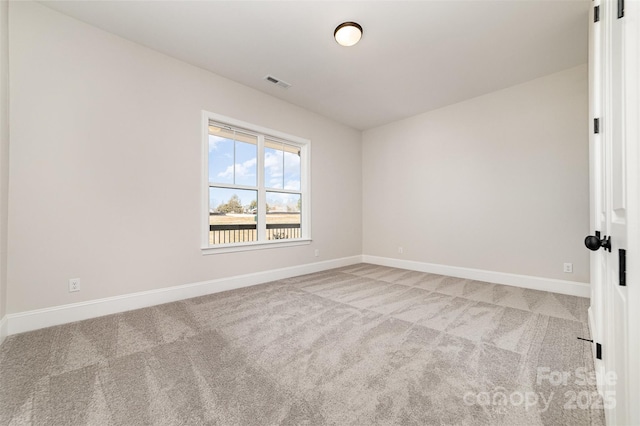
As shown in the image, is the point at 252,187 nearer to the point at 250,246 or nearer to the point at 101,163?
the point at 250,246

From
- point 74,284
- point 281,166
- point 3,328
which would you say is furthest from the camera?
point 281,166

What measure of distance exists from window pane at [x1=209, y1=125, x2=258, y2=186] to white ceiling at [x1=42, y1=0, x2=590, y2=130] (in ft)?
2.52

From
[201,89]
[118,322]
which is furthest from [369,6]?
[118,322]

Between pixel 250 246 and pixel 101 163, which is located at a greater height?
pixel 101 163

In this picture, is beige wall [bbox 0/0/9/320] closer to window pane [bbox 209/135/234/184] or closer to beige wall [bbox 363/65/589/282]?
window pane [bbox 209/135/234/184]

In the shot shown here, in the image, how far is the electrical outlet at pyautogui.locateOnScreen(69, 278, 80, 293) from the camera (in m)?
2.45

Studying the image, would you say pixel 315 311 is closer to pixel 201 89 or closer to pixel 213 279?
pixel 213 279

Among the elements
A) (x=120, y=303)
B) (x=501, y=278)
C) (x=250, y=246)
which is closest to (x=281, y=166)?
(x=250, y=246)

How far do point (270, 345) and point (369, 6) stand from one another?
305 centimetres

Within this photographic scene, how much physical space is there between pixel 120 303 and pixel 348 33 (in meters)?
3.61

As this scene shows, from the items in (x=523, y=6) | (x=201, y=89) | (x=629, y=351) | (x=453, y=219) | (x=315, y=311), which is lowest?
(x=315, y=311)

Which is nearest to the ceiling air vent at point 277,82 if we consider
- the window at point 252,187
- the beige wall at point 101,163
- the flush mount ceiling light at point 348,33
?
the beige wall at point 101,163

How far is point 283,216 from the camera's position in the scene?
4434 millimetres

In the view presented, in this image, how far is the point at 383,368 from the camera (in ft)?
5.58
